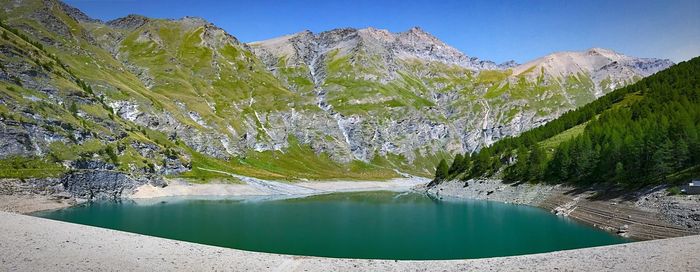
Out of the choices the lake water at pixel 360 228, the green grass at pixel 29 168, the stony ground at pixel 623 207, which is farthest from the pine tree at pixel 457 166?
the green grass at pixel 29 168

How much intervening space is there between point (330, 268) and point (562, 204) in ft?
226

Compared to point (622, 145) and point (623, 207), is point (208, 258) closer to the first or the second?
point (623, 207)

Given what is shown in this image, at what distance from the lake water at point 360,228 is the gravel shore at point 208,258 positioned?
26.4 ft

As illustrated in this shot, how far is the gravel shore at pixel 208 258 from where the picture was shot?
34.5 metres

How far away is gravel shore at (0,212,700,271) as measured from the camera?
34.5m

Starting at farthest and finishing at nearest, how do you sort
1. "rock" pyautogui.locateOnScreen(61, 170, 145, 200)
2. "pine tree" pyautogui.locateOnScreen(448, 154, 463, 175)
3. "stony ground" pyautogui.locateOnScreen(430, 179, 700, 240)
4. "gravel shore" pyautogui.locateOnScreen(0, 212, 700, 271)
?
"pine tree" pyautogui.locateOnScreen(448, 154, 463, 175) < "rock" pyautogui.locateOnScreen(61, 170, 145, 200) < "stony ground" pyautogui.locateOnScreen(430, 179, 700, 240) < "gravel shore" pyautogui.locateOnScreen(0, 212, 700, 271)

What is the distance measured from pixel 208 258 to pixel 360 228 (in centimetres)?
3448

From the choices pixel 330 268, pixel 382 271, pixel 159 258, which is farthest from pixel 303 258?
pixel 159 258

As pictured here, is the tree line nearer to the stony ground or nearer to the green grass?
the stony ground

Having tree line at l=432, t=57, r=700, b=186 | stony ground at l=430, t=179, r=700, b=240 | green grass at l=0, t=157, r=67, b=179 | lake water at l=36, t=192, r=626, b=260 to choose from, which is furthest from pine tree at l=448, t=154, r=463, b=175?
green grass at l=0, t=157, r=67, b=179

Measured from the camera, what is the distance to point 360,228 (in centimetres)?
7062

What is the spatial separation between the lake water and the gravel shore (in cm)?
805

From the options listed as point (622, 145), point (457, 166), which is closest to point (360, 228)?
point (622, 145)

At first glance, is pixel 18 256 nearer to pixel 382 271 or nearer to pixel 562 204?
pixel 382 271
